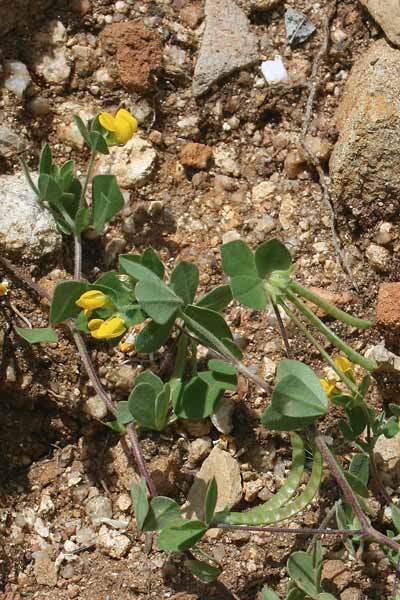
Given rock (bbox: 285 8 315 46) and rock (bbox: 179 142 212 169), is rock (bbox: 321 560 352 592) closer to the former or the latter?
Result: rock (bbox: 179 142 212 169)

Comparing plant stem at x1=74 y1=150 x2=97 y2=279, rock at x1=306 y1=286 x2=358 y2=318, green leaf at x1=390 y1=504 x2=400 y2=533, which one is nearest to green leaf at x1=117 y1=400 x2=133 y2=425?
plant stem at x1=74 y1=150 x2=97 y2=279

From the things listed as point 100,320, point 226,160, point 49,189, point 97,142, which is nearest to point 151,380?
point 100,320

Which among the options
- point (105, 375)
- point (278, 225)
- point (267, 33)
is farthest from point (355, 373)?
point (267, 33)

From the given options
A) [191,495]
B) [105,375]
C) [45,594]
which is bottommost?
[45,594]

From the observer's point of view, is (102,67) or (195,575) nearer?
(195,575)

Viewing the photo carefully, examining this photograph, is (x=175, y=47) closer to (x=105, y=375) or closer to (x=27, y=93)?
(x=27, y=93)

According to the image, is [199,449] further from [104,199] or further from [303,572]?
[104,199]
